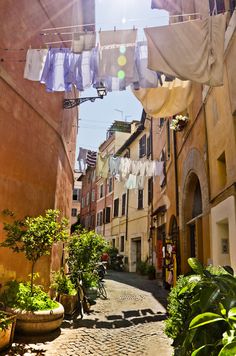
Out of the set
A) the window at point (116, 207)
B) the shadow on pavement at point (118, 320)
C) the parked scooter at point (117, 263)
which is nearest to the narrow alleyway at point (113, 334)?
the shadow on pavement at point (118, 320)

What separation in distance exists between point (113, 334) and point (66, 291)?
2188 mm

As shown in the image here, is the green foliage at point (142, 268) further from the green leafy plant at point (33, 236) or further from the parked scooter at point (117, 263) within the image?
the green leafy plant at point (33, 236)

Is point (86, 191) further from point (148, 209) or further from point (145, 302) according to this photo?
point (145, 302)

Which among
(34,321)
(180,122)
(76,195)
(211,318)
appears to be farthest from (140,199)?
(76,195)

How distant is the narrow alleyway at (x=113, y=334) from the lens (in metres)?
5.37

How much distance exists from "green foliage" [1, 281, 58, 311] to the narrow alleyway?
2.07ft

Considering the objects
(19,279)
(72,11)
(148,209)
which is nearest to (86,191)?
(148,209)

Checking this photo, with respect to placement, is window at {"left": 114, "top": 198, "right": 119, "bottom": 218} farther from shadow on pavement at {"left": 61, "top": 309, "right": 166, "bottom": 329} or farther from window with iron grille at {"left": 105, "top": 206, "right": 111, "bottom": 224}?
shadow on pavement at {"left": 61, "top": 309, "right": 166, "bottom": 329}

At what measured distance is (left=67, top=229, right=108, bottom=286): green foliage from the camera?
8844 millimetres

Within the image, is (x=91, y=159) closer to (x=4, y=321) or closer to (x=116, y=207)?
(x=116, y=207)

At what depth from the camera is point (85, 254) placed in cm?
887

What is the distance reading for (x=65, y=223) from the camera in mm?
6871

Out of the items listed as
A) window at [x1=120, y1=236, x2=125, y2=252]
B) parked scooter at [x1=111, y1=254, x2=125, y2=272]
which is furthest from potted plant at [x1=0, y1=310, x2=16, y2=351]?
window at [x1=120, y1=236, x2=125, y2=252]

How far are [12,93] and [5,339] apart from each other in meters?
5.02
